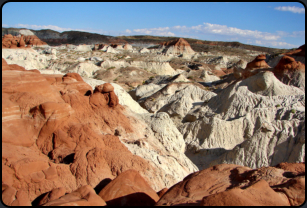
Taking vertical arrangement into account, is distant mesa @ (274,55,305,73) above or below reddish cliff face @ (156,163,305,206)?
above

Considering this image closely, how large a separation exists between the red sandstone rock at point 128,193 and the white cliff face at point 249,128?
6573 mm

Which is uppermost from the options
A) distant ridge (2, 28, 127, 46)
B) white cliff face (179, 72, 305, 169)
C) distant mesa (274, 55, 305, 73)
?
distant ridge (2, 28, 127, 46)

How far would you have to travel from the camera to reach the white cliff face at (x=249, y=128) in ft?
35.2

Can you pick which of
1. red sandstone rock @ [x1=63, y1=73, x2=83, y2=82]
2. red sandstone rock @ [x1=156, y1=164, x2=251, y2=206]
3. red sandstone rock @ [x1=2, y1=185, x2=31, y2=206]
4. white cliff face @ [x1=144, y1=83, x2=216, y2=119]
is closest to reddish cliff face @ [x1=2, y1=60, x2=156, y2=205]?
red sandstone rock @ [x1=2, y1=185, x2=31, y2=206]

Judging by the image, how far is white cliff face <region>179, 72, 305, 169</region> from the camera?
1074cm

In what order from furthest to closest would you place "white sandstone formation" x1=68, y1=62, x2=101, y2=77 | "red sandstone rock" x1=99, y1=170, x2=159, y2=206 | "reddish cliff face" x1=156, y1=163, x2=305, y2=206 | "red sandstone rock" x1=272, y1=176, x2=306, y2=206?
"white sandstone formation" x1=68, y1=62, x2=101, y2=77 < "red sandstone rock" x1=99, y1=170, x2=159, y2=206 < "red sandstone rock" x1=272, y1=176, x2=306, y2=206 < "reddish cliff face" x1=156, y1=163, x2=305, y2=206

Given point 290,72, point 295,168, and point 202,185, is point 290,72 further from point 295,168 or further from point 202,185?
point 202,185

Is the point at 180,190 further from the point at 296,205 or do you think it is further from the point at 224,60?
the point at 224,60

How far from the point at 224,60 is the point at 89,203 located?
185ft

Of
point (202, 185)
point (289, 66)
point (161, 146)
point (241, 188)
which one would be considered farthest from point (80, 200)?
point (289, 66)

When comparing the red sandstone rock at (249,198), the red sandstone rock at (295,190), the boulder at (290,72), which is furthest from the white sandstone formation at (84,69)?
the red sandstone rock at (249,198)

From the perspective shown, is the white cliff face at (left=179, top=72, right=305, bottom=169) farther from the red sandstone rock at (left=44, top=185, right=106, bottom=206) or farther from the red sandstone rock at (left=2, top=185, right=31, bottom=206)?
the red sandstone rock at (left=2, top=185, right=31, bottom=206)

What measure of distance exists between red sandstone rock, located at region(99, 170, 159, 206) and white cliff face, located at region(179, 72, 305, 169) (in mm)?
6573

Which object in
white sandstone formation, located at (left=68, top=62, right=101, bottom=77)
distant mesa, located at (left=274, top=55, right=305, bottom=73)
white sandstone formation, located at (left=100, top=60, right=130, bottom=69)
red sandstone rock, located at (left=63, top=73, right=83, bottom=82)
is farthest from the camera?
white sandstone formation, located at (left=100, top=60, right=130, bottom=69)
